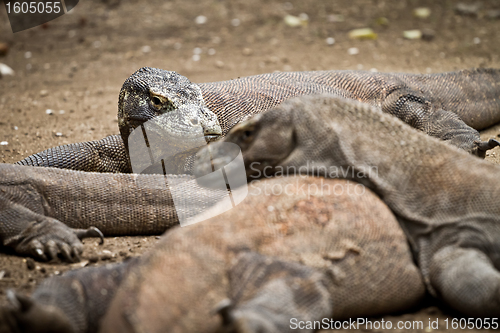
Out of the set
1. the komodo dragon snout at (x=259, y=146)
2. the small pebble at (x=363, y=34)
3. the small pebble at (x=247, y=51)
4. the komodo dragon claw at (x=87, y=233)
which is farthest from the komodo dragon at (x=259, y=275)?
the small pebble at (x=363, y=34)

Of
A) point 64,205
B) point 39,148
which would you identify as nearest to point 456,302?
point 64,205

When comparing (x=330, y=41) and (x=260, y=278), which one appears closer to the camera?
(x=260, y=278)

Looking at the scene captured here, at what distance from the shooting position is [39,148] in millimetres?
5105

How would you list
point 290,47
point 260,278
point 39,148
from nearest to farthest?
point 260,278
point 39,148
point 290,47

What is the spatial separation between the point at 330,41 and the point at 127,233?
6385 millimetres

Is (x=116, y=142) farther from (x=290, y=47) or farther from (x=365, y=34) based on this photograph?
(x=365, y=34)

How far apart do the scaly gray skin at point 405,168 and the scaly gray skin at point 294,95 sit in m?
1.34

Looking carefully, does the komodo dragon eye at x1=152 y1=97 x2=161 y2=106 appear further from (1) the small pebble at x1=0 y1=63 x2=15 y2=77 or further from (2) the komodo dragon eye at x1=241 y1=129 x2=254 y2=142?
(1) the small pebble at x1=0 y1=63 x2=15 y2=77

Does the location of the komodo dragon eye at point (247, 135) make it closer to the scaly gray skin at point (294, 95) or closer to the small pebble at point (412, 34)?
the scaly gray skin at point (294, 95)

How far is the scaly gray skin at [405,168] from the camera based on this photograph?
2.30 meters

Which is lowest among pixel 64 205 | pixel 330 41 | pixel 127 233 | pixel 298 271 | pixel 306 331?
pixel 330 41

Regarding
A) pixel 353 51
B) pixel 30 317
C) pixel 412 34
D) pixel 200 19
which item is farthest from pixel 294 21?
pixel 30 317

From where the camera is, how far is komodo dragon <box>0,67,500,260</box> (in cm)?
314

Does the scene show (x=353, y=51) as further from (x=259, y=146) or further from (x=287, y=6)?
(x=259, y=146)
